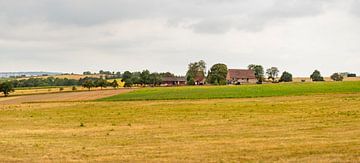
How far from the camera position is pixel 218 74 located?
17162cm

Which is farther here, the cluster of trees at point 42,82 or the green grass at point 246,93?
the cluster of trees at point 42,82

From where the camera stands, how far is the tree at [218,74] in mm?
168125

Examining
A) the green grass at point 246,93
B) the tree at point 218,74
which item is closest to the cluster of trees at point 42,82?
the tree at point 218,74

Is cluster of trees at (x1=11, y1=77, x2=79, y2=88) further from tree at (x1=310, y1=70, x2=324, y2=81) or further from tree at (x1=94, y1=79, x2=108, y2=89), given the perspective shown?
tree at (x1=310, y1=70, x2=324, y2=81)

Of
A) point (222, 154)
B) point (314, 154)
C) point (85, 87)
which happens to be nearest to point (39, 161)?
point (222, 154)

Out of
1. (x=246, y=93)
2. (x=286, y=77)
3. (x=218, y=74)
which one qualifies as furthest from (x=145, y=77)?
(x=246, y=93)

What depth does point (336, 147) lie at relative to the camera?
19.8m

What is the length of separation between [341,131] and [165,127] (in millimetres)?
11239

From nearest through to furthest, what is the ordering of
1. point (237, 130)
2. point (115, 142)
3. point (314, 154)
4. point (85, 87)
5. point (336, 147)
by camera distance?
point (314, 154) < point (336, 147) < point (115, 142) < point (237, 130) < point (85, 87)

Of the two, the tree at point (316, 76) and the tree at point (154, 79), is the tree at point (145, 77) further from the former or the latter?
the tree at point (316, 76)

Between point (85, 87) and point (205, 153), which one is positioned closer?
point (205, 153)

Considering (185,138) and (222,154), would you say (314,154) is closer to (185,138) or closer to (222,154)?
(222,154)

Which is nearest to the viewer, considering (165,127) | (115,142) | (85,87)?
(115,142)

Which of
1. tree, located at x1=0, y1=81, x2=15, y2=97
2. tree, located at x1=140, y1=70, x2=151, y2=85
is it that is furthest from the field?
tree, located at x1=140, y1=70, x2=151, y2=85
